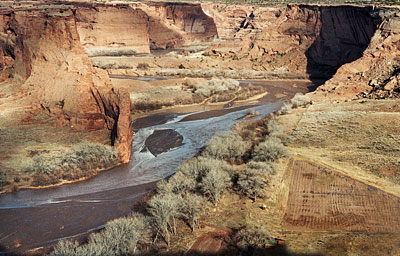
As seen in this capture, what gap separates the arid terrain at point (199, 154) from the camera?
50.4 feet

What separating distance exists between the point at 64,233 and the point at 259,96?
116 ft

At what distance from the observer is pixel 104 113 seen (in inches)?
983

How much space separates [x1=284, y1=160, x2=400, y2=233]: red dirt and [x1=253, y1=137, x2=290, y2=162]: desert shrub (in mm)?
2341

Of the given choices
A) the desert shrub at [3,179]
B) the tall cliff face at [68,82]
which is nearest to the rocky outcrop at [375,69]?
the tall cliff face at [68,82]

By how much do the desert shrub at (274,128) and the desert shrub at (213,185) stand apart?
368 inches

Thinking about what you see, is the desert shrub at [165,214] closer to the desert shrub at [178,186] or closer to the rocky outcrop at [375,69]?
the desert shrub at [178,186]

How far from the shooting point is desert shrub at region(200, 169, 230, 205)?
1825 centimetres

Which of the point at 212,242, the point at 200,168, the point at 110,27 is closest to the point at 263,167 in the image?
the point at 200,168

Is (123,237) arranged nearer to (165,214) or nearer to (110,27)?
(165,214)

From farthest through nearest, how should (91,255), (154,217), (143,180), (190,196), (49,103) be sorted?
1. (49,103)
2. (143,180)
3. (190,196)
4. (154,217)
5. (91,255)

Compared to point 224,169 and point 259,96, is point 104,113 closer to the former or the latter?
point 224,169

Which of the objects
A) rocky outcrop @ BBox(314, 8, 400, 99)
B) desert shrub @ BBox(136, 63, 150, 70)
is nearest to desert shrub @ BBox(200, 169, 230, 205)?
rocky outcrop @ BBox(314, 8, 400, 99)

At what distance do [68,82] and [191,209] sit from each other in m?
13.0

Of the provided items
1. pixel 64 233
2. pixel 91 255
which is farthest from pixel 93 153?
pixel 91 255
